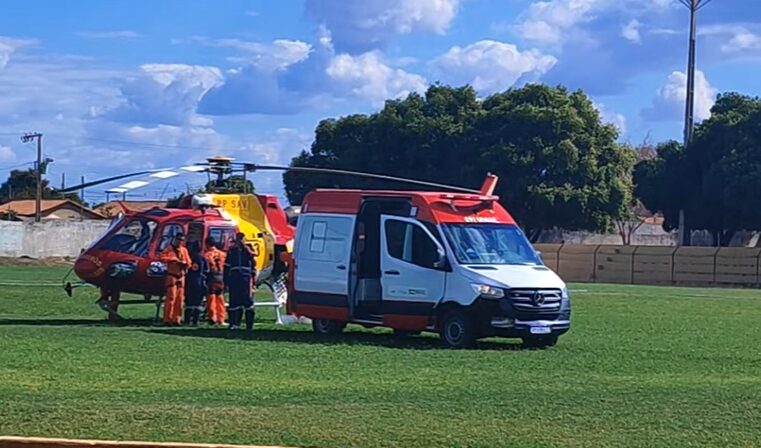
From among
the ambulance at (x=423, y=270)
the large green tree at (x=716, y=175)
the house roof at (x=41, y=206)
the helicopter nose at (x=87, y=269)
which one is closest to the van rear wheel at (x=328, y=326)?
the ambulance at (x=423, y=270)

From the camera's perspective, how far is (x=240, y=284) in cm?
2477

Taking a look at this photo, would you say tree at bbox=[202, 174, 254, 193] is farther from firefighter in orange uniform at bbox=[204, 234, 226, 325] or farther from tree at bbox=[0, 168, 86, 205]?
tree at bbox=[0, 168, 86, 205]

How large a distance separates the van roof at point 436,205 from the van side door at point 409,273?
35cm

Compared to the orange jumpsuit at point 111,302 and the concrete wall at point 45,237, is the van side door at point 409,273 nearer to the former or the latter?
the orange jumpsuit at point 111,302

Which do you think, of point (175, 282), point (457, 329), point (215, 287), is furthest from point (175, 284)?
point (457, 329)

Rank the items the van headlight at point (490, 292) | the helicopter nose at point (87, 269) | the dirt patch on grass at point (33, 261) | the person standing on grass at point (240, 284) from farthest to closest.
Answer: the dirt patch on grass at point (33, 261) < the helicopter nose at point (87, 269) < the person standing on grass at point (240, 284) < the van headlight at point (490, 292)

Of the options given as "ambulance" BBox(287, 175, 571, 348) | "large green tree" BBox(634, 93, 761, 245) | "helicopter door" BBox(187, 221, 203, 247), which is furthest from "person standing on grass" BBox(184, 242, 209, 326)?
"large green tree" BBox(634, 93, 761, 245)

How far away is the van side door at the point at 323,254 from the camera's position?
23062mm

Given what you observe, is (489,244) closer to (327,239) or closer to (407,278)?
(407,278)

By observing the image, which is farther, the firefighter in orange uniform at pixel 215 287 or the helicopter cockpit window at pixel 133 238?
the helicopter cockpit window at pixel 133 238

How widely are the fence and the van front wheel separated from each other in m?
42.7

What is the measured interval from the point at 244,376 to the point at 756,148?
55011 millimetres

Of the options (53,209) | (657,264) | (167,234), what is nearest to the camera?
(167,234)

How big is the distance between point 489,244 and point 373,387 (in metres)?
7.75
